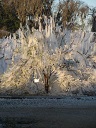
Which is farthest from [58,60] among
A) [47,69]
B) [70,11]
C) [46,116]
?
[70,11]

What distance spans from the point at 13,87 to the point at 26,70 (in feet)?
3.84

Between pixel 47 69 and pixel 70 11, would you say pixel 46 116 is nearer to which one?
pixel 47 69

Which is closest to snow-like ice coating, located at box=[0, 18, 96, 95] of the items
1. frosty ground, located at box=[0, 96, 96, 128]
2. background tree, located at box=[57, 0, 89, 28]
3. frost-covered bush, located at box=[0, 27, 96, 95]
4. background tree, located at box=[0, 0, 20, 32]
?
frost-covered bush, located at box=[0, 27, 96, 95]

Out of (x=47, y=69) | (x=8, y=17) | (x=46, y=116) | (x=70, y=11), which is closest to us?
(x=46, y=116)

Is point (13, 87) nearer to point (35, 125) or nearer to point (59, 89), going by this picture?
point (59, 89)

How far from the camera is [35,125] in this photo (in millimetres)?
11508

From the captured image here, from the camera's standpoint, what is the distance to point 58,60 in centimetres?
2572

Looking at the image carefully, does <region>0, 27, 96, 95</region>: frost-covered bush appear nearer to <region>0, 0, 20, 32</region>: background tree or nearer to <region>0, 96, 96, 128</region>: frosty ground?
<region>0, 96, 96, 128</region>: frosty ground

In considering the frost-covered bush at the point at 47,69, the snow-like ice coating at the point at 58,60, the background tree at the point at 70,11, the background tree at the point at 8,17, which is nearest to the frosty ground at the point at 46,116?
the frost-covered bush at the point at 47,69

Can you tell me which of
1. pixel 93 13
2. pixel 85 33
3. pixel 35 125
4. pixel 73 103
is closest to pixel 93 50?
pixel 85 33

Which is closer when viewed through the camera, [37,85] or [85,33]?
Result: [37,85]

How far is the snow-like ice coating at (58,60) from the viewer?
25.1 m

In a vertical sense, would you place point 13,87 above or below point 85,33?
below

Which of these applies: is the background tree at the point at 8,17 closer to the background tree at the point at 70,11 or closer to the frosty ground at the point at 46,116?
the background tree at the point at 70,11
